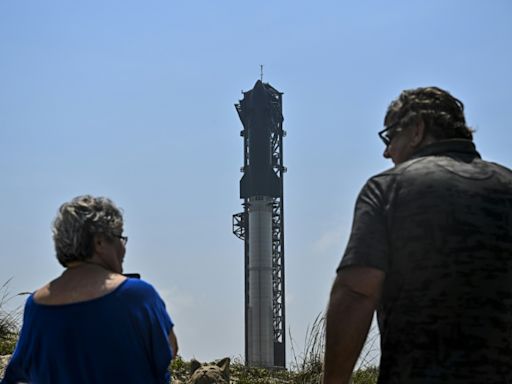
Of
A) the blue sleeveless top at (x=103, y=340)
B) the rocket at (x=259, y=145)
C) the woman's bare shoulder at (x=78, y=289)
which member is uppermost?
the rocket at (x=259, y=145)

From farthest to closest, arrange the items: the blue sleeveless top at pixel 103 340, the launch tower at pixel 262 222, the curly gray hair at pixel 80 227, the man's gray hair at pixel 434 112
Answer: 1. the launch tower at pixel 262 222
2. the curly gray hair at pixel 80 227
3. the blue sleeveless top at pixel 103 340
4. the man's gray hair at pixel 434 112

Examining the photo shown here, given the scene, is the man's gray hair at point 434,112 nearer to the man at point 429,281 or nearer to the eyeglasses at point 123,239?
the man at point 429,281

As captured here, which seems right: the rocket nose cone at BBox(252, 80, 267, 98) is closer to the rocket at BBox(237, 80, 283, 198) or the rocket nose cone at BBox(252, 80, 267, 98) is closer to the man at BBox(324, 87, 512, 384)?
the rocket at BBox(237, 80, 283, 198)

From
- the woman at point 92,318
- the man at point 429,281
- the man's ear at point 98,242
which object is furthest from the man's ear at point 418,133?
the man's ear at point 98,242

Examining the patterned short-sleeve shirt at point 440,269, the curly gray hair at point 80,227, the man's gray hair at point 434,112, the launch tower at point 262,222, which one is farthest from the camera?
the launch tower at point 262,222

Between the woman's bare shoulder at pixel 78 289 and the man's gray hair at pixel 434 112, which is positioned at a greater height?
the man's gray hair at pixel 434 112

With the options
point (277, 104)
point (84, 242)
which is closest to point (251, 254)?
point (277, 104)

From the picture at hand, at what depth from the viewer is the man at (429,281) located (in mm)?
2830

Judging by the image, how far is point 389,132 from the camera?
338 centimetres

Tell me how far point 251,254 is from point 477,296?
53563 mm

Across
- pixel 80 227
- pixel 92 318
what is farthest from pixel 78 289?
pixel 80 227

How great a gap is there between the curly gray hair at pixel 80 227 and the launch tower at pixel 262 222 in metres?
51.7

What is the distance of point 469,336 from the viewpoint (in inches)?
112

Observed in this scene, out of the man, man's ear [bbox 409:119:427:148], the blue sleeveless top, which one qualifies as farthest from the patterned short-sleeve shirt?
the blue sleeveless top
